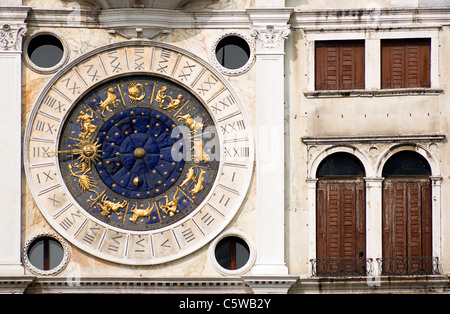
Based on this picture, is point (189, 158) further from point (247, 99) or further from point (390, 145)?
point (390, 145)

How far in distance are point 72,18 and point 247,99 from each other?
3.35 meters

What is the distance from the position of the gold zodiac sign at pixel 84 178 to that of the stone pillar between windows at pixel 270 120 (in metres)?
2.88

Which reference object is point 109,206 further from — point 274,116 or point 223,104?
point 274,116

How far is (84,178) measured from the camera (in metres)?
23.2

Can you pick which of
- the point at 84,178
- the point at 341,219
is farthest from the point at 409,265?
the point at 84,178

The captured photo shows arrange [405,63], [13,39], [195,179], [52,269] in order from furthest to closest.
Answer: [405,63] < [195,179] < [13,39] < [52,269]

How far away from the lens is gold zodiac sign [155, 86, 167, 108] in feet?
76.5

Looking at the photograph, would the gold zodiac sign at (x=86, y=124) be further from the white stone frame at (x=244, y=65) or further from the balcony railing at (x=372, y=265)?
the balcony railing at (x=372, y=265)

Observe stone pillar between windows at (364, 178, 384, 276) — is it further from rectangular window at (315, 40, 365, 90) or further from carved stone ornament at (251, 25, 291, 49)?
carved stone ornament at (251, 25, 291, 49)

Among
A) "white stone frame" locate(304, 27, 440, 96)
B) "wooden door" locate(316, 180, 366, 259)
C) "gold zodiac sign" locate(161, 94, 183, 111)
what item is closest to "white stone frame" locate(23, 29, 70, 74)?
"gold zodiac sign" locate(161, 94, 183, 111)

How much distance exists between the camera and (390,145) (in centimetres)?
2314

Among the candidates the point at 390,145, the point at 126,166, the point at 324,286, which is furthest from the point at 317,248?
the point at 126,166

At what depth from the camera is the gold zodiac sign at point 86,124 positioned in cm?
2327

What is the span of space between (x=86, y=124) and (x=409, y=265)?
609 cm
